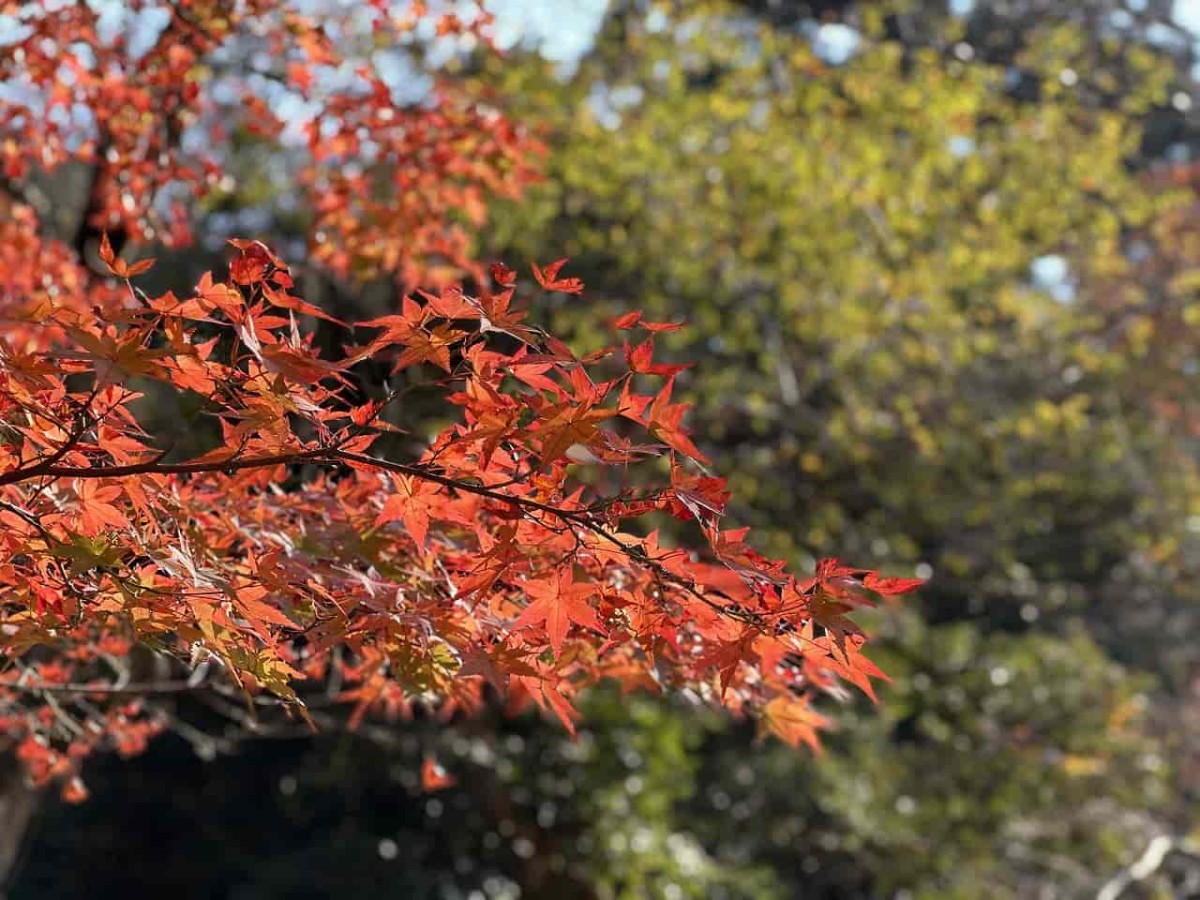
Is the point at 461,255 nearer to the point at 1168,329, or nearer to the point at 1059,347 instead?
the point at 1059,347

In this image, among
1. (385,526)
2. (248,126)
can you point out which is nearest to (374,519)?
(385,526)

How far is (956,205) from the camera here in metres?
7.98

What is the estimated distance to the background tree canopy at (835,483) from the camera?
7.33m

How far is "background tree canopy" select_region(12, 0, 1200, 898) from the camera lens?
7.33 metres

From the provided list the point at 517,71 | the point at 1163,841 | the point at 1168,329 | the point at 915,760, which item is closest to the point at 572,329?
the point at 517,71

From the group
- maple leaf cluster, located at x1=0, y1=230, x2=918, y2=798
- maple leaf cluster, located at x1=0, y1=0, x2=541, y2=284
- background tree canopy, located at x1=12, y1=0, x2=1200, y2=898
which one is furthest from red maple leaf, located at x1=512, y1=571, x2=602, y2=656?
background tree canopy, located at x1=12, y1=0, x2=1200, y2=898

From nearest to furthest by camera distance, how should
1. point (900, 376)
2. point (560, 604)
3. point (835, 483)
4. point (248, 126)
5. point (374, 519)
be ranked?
1. point (560, 604)
2. point (374, 519)
3. point (248, 126)
4. point (900, 376)
5. point (835, 483)

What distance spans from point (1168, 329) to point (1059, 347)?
2.46 m

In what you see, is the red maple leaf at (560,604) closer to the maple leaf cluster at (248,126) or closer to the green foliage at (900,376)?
the maple leaf cluster at (248,126)

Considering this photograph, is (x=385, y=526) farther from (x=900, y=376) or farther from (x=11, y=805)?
(x=900, y=376)

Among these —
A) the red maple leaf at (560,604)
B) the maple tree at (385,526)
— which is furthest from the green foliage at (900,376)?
the red maple leaf at (560,604)

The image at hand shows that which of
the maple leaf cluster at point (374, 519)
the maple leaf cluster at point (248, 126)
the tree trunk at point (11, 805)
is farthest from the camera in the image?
the tree trunk at point (11, 805)

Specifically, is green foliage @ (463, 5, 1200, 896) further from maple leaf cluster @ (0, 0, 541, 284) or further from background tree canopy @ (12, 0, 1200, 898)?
maple leaf cluster @ (0, 0, 541, 284)

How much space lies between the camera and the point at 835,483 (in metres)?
8.01
